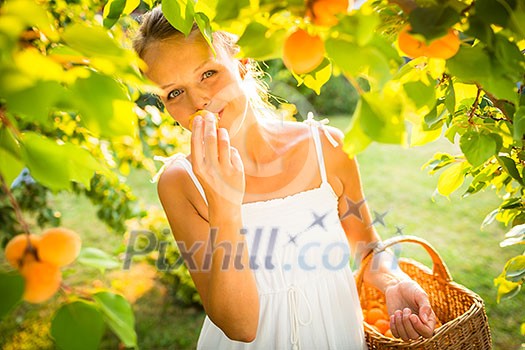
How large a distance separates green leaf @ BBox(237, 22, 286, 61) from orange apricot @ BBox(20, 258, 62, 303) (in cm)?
29

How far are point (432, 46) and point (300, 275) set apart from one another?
1.06 m

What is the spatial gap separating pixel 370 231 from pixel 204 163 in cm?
76

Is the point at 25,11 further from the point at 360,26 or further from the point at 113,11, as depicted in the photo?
the point at 113,11

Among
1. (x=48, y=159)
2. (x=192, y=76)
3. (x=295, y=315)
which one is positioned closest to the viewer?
(x=48, y=159)

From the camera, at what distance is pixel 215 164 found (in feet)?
3.42

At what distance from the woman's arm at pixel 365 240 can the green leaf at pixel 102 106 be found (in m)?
1.02

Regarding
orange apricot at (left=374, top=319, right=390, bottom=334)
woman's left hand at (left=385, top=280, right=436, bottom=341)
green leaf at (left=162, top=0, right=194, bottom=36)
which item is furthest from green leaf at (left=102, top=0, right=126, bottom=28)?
Answer: orange apricot at (left=374, top=319, right=390, bottom=334)

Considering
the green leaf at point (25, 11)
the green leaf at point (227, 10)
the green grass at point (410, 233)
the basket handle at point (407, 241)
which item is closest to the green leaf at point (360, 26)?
the green leaf at point (227, 10)

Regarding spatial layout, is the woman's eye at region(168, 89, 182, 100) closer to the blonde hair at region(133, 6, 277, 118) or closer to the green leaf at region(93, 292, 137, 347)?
the blonde hair at region(133, 6, 277, 118)

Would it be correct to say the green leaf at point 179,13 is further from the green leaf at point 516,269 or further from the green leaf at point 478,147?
the green leaf at point 516,269

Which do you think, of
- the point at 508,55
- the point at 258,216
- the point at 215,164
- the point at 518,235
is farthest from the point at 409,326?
the point at 508,55

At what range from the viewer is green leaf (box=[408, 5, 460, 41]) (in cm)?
51

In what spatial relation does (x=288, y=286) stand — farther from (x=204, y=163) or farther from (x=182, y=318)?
(x=182, y=318)

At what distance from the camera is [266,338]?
1.44m
